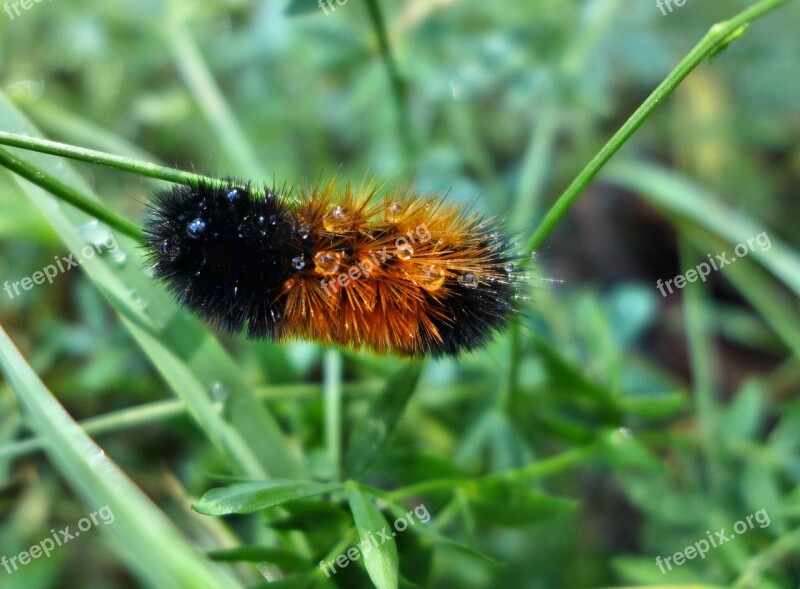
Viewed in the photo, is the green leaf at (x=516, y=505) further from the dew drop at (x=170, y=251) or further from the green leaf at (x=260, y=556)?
the dew drop at (x=170, y=251)

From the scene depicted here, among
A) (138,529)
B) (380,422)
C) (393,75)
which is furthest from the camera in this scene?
(393,75)

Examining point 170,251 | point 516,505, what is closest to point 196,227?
point 170,251

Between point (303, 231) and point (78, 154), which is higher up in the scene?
point (78, 154)

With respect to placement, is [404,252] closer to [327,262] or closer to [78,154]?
Result: [327,262]

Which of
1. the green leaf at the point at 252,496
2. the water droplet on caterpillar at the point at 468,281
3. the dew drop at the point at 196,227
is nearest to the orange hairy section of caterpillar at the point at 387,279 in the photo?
the water droplet on caterpillar at the point at 468,281

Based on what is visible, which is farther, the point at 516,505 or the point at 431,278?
the point at 516,505

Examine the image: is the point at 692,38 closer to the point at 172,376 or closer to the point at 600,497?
the point at 600,497

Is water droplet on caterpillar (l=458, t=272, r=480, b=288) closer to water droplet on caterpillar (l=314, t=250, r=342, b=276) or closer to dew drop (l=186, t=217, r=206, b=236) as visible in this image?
water droplet on caterpillar (l=314, t=250, r=342, b=276)

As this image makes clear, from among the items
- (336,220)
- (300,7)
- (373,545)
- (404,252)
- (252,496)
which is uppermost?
(300,7)

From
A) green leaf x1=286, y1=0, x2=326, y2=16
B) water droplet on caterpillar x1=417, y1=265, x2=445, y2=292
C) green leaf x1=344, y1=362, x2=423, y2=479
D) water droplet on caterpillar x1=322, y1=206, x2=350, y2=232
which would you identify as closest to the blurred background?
green leaf x1=286, y1=0, x2=326, y2=16
